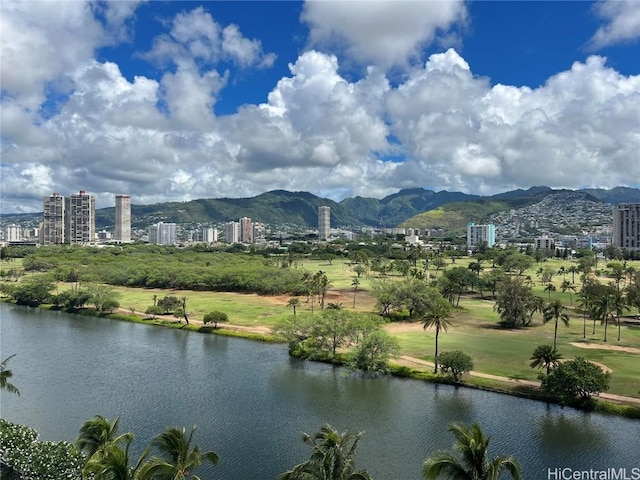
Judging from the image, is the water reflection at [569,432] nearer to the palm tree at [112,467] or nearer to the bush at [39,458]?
the palm tree at [112,467]

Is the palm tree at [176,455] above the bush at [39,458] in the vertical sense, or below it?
above

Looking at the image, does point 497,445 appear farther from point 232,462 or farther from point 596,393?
point 232,462

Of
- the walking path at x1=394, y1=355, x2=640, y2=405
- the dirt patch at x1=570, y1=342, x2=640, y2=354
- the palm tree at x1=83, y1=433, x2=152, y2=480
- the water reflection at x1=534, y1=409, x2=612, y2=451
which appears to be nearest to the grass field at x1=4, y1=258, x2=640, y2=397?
the dirt patch at x1=570, y1=342, x2=640, y2=354

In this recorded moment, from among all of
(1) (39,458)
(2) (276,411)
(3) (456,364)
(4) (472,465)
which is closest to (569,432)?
(3) (456,364)

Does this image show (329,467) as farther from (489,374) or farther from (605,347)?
(605,347)

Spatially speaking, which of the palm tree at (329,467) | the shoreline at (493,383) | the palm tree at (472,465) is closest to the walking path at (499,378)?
Result: the shoreline at (493,383)
